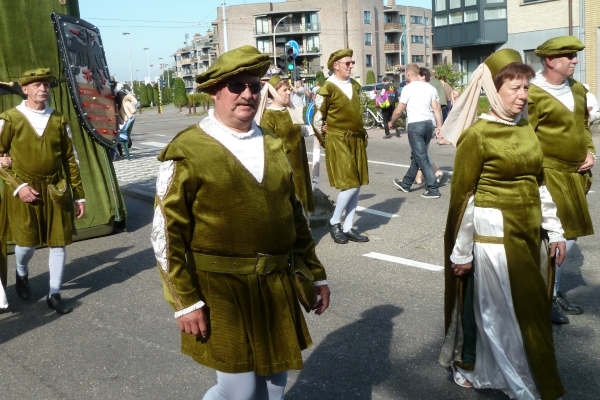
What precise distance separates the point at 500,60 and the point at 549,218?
0.91 metres

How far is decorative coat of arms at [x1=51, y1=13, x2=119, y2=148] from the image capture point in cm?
855

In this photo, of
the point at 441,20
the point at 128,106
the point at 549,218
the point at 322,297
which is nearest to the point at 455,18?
the point at 441,20

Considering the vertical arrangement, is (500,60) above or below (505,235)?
above

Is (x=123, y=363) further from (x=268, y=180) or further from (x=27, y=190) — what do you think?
(x=268, y=180)

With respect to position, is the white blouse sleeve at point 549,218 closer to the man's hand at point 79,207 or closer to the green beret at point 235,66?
the green beret at point 235,66

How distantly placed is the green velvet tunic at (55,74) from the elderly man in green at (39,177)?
8.13 feet

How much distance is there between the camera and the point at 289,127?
7.82m

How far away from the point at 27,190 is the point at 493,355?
3982mm

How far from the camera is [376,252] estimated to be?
25.5ft

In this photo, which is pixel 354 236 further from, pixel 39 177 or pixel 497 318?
pixel 497 318

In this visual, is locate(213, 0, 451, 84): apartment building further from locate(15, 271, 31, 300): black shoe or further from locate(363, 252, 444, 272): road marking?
locate(15, 271, 31, 300): black shoe

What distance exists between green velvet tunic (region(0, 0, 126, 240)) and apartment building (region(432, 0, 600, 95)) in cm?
1812

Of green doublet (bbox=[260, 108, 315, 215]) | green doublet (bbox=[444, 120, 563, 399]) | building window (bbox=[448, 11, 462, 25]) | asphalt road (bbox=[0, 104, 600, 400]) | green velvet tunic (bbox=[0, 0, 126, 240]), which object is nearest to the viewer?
green doublet (bbox=[444, 120, 563, 399])

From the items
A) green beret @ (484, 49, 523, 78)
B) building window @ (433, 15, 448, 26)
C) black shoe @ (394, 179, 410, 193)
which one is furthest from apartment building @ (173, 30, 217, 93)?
green beret @ (484, 49, 523, 78)
